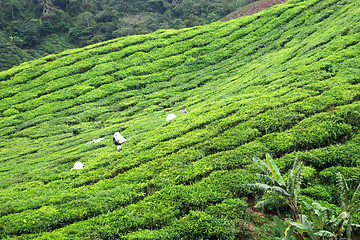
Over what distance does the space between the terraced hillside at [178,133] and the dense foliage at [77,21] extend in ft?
107

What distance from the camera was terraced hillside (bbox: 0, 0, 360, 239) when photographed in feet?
30.0

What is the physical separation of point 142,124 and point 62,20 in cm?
6053

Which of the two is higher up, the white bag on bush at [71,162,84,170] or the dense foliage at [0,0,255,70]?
the dense foliage at [0,0,255,70]

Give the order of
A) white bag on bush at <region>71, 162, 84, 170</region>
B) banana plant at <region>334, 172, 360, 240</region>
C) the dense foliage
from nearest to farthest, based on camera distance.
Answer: banana plant at <region>334, 172, 360, 240</region>
white bag on bush at <region>71, 162, 84, 170</region>
the dense foliage

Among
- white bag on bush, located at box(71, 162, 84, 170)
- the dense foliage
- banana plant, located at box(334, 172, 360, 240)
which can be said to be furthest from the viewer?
the dense foliage

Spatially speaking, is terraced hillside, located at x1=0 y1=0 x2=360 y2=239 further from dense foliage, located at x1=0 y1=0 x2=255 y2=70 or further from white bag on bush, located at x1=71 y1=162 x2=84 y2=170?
dense foliage, located at x1=0 y1=0 x2=255 y2=70

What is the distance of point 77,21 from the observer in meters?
67.0

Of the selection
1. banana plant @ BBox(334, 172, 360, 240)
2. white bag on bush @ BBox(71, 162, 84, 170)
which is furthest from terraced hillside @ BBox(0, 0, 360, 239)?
banana plant @ BBox(334, 172, 360, 240)

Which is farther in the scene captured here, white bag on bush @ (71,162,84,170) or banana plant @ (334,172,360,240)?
white bag on bush @ (71,162,84,170)

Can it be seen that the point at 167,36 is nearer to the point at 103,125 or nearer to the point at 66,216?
the point at 103,125

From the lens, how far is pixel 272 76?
790 inches

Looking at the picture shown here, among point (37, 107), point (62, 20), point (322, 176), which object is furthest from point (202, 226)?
point (62, 20)

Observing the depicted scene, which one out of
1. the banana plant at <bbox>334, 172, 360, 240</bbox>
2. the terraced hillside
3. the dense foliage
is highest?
the dense foliage

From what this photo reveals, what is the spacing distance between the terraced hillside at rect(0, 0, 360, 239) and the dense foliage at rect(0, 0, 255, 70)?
32568 mm
